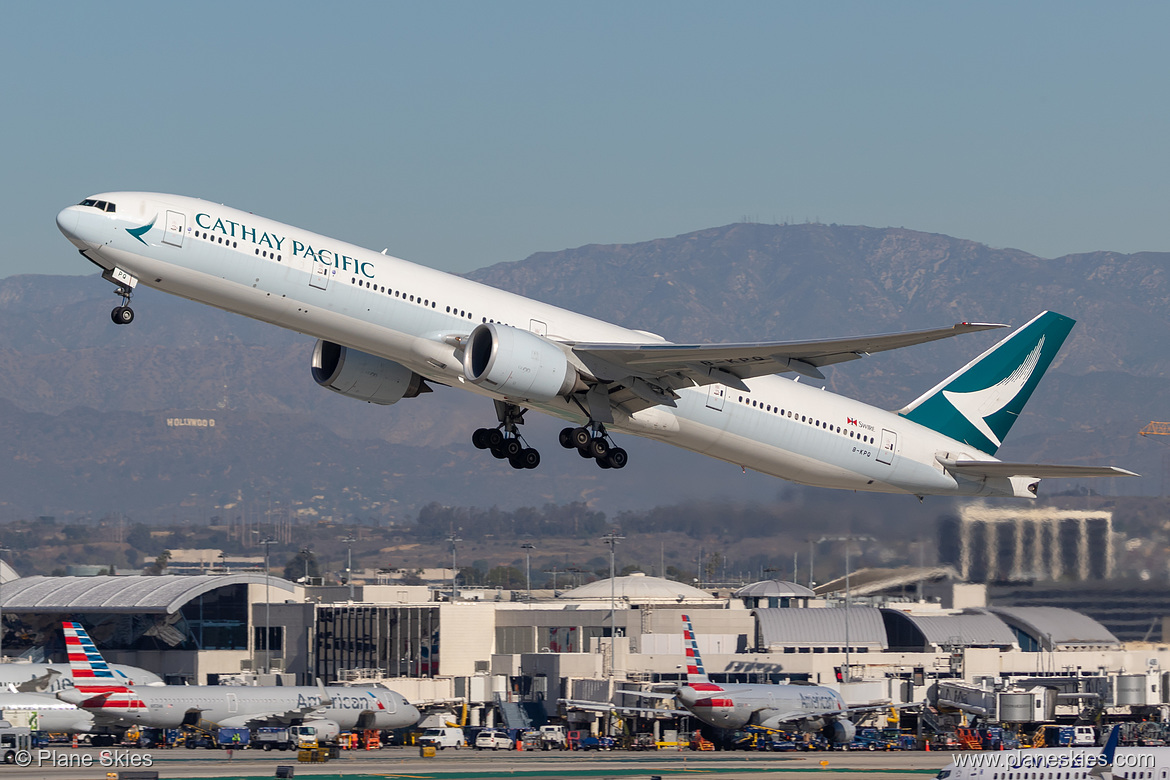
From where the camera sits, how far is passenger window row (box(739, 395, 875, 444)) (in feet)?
145

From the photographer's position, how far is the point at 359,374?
4406cm

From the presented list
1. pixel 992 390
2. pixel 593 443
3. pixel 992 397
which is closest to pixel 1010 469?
pixel 992 397

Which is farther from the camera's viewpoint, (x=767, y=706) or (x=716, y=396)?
(x=767, y=706)

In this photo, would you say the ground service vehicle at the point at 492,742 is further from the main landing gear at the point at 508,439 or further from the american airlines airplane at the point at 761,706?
the main landing gear at the point at 508,439

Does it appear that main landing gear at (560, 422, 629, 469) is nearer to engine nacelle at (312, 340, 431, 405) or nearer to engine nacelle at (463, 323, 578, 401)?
engine nacelle at (463, 323, 578, 401)

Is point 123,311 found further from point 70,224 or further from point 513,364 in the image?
point 513,364

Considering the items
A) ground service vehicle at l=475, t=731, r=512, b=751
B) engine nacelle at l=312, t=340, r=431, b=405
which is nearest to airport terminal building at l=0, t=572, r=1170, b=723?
ground service vehicle at l=475, t=731, r=512, b=751

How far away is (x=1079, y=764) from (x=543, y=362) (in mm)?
18586

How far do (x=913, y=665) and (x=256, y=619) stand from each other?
41.8 metres

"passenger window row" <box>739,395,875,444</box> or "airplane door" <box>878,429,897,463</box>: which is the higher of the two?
"passenger window row" <box>739,395,875,444</box>

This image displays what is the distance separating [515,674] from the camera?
269 feet

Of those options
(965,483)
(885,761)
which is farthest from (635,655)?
(965,483)

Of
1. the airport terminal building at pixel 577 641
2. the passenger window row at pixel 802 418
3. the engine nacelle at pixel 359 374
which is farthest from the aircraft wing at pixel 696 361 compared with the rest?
the airport terminal building at pixel 577 641

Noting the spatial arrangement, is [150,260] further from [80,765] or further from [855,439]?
[80,765]
